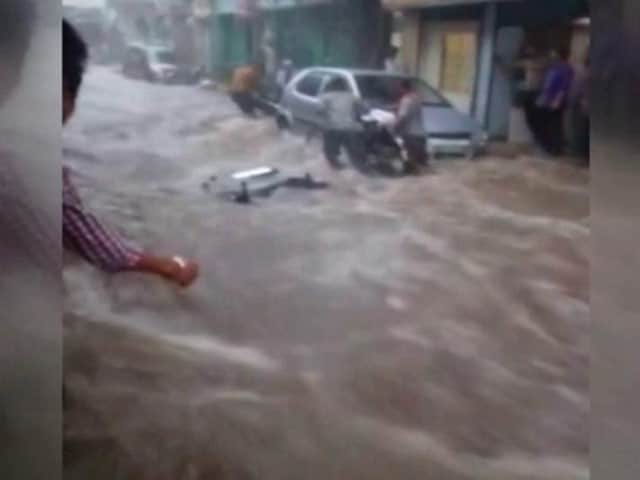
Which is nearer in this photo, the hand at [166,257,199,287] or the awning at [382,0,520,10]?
the awning at [382,0,520,10]

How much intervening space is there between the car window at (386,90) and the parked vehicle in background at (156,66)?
0.28 metres

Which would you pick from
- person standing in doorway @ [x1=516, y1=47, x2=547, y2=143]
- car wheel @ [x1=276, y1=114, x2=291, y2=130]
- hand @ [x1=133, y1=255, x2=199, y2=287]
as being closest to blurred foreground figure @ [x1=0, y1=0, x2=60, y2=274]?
hand @ [x1=133, y1=255, x2=199, y2=287]

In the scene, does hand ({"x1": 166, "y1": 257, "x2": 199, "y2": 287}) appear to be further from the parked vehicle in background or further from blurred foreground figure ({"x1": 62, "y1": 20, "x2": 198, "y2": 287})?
the parked vehicle in background

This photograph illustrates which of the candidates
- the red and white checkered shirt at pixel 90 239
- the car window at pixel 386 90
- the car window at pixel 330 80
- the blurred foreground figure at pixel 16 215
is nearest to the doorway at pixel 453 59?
the car window at pixel 386 90

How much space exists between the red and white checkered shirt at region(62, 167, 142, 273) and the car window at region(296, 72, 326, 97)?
37 centimetres

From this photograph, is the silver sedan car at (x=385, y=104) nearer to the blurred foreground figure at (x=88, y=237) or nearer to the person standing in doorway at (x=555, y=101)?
the person standing in doorway at (x=555, y=101)

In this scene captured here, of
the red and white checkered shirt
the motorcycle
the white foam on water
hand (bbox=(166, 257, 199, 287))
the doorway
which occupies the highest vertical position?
the doorway

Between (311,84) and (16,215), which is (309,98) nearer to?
(311,84)

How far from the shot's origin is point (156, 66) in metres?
1.42

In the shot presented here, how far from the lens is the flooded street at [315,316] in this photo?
124 cm

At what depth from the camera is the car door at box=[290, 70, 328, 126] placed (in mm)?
1331

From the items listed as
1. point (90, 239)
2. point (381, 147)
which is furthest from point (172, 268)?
point (381, 147)

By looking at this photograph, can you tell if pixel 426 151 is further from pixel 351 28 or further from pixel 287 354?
pixel 287 354

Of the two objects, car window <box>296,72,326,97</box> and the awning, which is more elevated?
the awning
